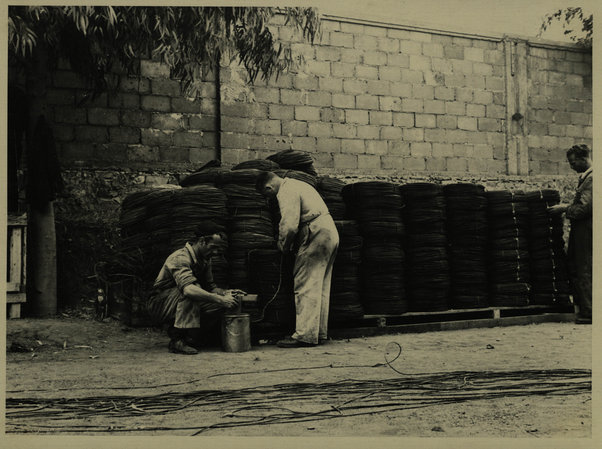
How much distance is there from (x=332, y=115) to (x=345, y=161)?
0.78 meters

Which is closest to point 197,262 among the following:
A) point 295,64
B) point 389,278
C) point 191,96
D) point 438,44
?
point 389,278

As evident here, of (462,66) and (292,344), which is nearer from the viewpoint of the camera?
(292,344)

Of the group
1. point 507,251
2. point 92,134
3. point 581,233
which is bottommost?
point 507,251

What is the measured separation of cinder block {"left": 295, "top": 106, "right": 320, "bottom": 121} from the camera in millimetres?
10711

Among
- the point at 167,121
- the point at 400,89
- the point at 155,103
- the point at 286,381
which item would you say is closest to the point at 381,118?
the point at 400,89

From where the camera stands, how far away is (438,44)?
1162 cm

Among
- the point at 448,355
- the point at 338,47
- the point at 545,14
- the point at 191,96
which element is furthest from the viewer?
the point at 338,47

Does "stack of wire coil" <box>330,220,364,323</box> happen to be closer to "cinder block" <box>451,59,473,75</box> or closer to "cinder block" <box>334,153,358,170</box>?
"cinder block" <box>334,153,358,170</box>

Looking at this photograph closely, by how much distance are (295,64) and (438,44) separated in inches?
108

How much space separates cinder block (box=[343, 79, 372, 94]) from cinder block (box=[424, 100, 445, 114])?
3.88 ft

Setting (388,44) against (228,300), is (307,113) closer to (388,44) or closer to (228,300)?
(388,44)

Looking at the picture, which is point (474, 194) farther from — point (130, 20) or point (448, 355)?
point (130, 20)

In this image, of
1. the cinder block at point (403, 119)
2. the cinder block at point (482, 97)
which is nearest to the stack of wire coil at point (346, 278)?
the cinder block at point (403, 119)

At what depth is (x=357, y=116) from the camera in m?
11.1
